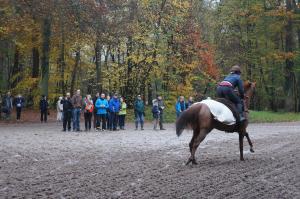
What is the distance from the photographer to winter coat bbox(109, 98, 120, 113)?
2513cm

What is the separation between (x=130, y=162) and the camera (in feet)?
38.8

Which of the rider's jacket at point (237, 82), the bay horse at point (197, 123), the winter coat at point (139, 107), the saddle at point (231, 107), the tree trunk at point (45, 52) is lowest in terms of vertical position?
the bay horse at point (197, 123)

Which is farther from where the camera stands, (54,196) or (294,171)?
(294,171)

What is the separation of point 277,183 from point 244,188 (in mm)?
897

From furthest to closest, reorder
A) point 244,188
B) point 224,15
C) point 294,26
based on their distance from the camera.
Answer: point 224,15
point 294,26
point 244,188

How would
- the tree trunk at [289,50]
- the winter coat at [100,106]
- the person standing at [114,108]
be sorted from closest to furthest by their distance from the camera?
the winter coat at [100,106], the person standing at [114,108], the tree trunk at [289,50]

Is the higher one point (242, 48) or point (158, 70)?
point (242, 48)

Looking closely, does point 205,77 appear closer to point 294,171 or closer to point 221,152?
point 221,152

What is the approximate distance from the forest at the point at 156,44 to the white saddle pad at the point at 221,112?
20.8 m

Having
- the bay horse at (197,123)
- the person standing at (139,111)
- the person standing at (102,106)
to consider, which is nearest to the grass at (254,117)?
the person standing at (139,111)

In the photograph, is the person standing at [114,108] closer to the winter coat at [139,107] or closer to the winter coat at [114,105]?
the winter coat at [114,105]

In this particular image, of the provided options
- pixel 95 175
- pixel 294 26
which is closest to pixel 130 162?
pixel 95 175

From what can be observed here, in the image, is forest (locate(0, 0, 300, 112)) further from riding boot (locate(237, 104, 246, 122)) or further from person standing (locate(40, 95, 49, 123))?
riding boot (locate(237, 104, 246, 122))

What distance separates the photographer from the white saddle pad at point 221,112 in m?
11.7
